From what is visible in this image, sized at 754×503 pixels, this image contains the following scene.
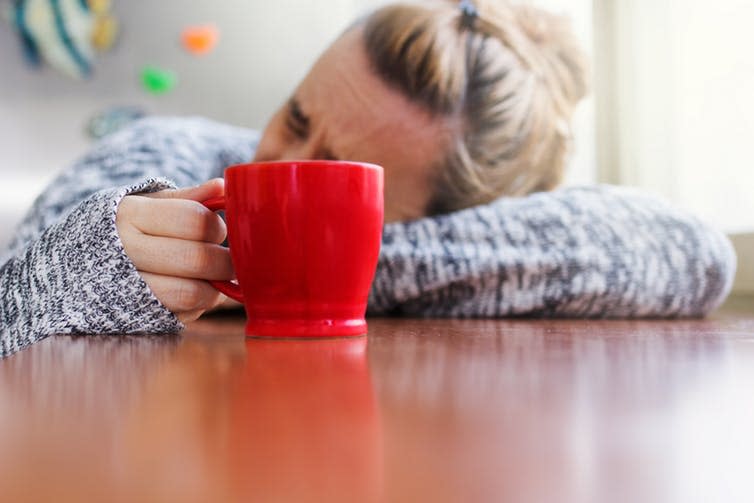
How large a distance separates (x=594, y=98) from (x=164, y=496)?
55.6 inches

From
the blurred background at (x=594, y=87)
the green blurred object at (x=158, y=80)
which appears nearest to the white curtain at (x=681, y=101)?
the blurred background at (x=594, y=87)

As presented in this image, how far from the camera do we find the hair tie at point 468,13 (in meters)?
0.88

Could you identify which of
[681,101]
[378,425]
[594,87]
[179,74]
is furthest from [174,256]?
[179,74]

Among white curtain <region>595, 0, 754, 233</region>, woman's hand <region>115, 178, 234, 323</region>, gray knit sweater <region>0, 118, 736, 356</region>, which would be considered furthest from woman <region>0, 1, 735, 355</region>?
white curtain <region>595, 0, 754, 233</region>

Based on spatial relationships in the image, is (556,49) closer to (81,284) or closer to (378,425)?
(81,284)

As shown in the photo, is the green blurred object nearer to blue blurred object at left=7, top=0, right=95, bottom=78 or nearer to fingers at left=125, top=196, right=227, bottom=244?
blue blurred object at left=7, top=0, right=95, bottom=78

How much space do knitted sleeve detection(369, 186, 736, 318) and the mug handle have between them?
25 centimetres

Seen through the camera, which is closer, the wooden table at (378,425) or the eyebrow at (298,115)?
the wooden table at (378,425)

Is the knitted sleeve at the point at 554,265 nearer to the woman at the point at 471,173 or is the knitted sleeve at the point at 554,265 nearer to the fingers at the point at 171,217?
the woman at the point at 471,173

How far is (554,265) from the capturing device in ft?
2.50

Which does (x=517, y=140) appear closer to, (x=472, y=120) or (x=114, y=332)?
(x=472, y=120)

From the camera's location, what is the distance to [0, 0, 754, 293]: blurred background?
3.88 ft

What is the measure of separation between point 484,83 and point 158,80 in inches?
47.0

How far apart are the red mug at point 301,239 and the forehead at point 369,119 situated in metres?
0.34
